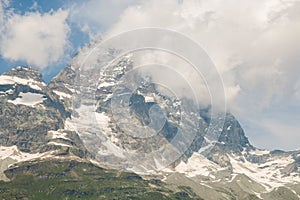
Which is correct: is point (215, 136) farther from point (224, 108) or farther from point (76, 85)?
point (76, 85)

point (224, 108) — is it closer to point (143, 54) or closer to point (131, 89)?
point (143, 54)

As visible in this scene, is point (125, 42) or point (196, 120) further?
point (196, 120)

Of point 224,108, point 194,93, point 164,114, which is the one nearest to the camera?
point 224,108

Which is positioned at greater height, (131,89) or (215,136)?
(131,89)

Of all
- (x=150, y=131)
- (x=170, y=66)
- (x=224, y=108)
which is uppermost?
(x=170, y=66)

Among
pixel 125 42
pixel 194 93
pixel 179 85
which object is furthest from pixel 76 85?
pixel 194 93

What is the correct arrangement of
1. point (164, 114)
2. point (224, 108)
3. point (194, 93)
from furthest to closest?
1. point (164, 114)
2. point (194, 93)
3. point (224, 108)

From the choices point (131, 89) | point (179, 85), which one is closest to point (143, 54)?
point (179, 85)

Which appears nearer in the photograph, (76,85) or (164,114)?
(76,85)

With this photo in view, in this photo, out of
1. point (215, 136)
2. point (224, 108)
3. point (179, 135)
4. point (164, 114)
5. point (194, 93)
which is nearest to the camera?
point (224, 108)
